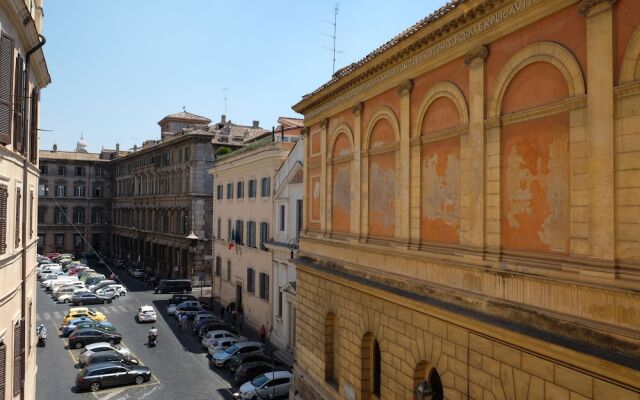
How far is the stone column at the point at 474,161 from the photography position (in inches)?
452

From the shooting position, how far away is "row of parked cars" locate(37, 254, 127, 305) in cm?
4500

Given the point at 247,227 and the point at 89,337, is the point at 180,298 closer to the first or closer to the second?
the point at 247,227

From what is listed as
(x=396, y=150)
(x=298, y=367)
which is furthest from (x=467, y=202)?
(x=298, y=367)

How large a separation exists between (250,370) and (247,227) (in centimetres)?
1325

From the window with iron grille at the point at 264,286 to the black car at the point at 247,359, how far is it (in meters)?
5.58

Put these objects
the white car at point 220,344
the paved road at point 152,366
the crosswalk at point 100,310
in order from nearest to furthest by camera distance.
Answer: the paved road at point 152,366 → the white car at point 220,344 → the crosswalk at point 100,310

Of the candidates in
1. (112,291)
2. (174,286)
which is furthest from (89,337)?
(174,286)

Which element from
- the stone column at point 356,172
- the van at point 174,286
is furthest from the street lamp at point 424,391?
the van at point 174,286

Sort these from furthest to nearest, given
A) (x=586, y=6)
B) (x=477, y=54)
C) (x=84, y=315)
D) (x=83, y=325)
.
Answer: (x=84, y=315), (x=83, y=325), (x=477, y=54), (x=586, y=6)

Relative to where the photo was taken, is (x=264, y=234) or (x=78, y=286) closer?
(x=264, y=234)

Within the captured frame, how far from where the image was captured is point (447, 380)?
39.6ft

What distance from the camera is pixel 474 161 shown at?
1167 centimetres

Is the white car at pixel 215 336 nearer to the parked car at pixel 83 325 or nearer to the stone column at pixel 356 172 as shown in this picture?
the parked car at pixel 83 325

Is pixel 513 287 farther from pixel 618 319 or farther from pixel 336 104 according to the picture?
pixel 336 104
